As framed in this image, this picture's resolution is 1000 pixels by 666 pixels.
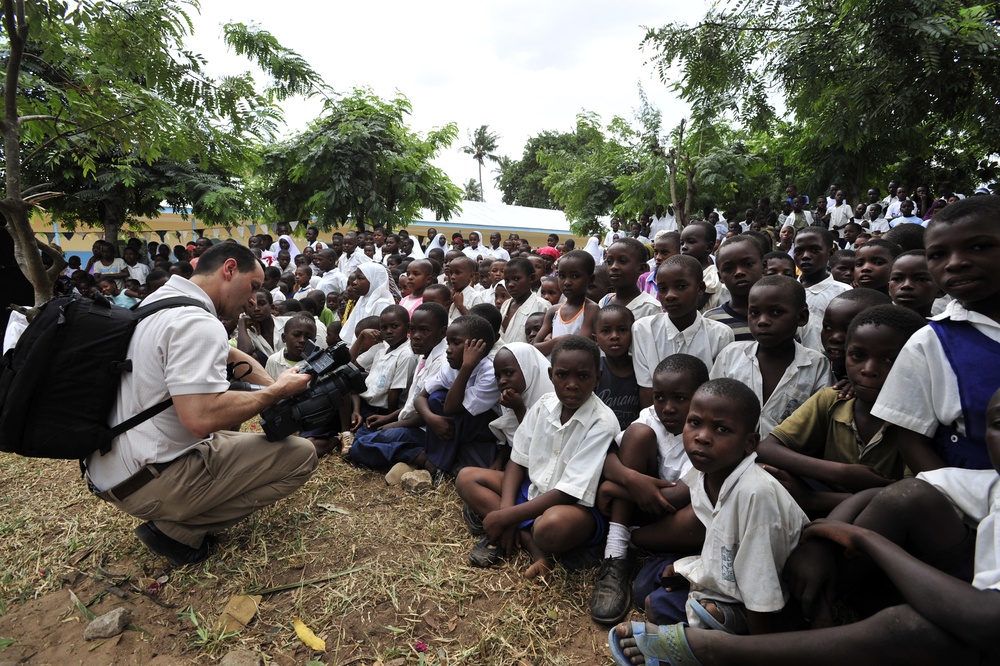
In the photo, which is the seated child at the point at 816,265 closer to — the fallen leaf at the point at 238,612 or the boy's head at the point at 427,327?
the boy's head at the point at 427,327

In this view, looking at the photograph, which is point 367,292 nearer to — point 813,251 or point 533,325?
point 533,325

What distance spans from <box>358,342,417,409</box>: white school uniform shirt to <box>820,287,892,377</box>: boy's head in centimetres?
276

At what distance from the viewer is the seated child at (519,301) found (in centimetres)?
485

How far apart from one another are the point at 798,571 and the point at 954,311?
972mm

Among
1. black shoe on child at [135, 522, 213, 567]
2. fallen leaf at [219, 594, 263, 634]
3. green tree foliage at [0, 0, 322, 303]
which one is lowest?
fallen leaf at [219, 594, 263, 634]

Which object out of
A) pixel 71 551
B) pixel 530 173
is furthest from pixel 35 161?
pixel 530 173

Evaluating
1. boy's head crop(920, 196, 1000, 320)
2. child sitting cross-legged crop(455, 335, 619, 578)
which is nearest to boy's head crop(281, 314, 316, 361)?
child sitting cross-legged crop(455, 335, 619, 578)

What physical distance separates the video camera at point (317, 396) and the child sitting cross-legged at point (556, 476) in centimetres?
85

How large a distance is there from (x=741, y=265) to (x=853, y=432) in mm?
1333

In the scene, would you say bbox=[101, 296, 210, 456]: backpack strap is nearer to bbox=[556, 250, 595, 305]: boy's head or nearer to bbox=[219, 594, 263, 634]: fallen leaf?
bbox=[219, 594, 263, 634]: fallen leaf

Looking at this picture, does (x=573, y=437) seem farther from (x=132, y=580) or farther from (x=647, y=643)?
(x=132, y=580)

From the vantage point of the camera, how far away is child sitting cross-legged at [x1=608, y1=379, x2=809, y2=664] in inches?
73.8

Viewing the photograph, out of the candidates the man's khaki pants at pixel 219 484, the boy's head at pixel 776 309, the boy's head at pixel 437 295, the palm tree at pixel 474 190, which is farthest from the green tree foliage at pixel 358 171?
the palm tree at pixel 474 190

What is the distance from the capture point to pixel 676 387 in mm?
2443
